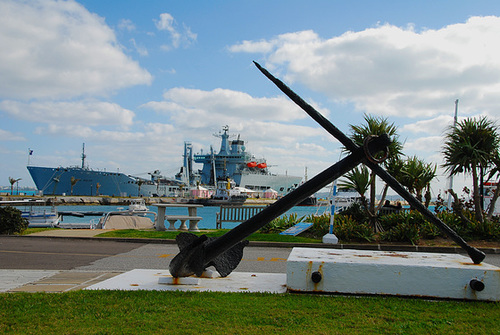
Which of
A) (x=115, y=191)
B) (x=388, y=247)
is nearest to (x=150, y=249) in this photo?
(x=388, y=247)

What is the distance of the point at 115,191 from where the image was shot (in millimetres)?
92750

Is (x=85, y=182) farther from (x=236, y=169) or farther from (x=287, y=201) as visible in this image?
(x=287, y=201)

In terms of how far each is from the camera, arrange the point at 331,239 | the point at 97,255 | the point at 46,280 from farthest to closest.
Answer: the point at 331,239
the point at 97,255
the point at 46,280

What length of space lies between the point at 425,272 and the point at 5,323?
443cm

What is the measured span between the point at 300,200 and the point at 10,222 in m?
14.1

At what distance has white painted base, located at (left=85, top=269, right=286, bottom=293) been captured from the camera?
545 centimetres

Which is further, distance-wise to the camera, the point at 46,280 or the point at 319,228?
the point at 319,228

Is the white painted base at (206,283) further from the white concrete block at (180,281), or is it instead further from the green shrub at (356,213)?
the green shrub at (356,213)

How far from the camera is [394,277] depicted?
16.4 ft

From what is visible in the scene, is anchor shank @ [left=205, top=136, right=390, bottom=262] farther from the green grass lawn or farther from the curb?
the curb

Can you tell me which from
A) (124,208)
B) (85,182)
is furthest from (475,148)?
(85,182)

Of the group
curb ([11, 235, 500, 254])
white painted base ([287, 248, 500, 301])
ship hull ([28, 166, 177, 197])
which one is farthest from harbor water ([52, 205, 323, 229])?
white painted base ([287, 248, 500, 301])

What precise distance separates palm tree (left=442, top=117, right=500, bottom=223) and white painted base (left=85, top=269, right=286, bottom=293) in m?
11.2

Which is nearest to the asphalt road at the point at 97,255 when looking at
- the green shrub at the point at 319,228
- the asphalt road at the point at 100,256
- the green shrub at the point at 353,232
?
the asphalt road at the point at 100,256
